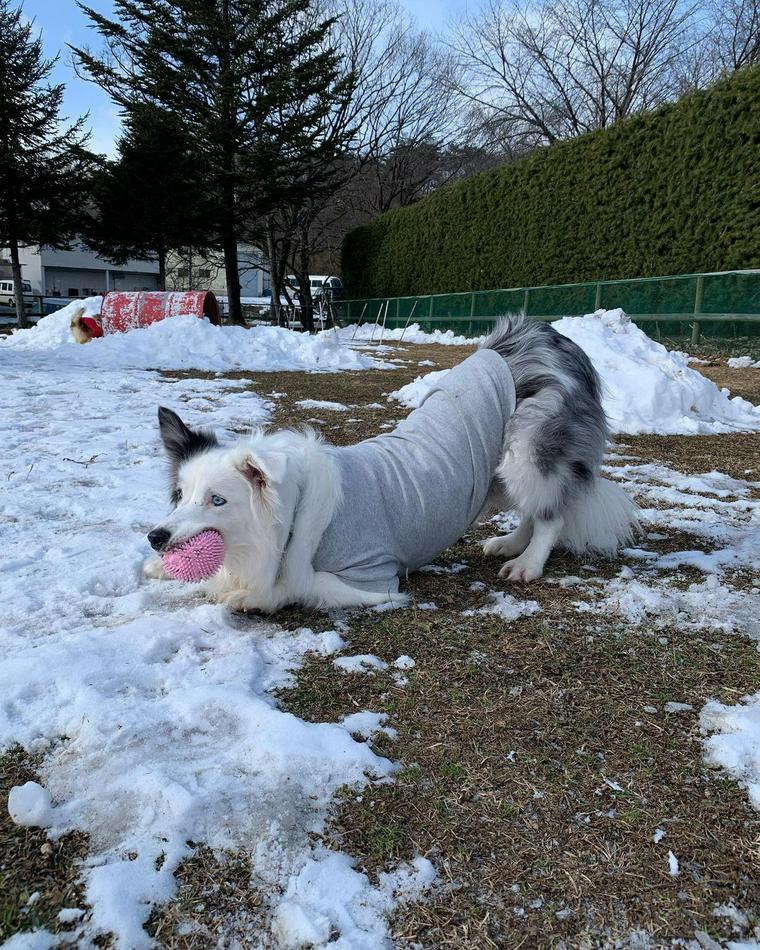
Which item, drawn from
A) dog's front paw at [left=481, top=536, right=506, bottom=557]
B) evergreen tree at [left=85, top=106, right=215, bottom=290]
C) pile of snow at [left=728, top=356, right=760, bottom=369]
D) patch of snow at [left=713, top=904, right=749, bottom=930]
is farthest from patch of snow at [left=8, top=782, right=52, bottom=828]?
evergreen tree at [left=85, top=106, right=215, bottom=290]

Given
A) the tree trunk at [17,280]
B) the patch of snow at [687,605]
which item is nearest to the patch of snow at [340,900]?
the patch of snow at [687,605]

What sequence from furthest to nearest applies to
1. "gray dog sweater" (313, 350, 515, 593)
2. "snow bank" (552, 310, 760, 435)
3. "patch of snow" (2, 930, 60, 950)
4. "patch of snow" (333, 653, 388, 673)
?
"snow bank" (552, 310, 760, 435) < "gray dog sweater" (313, 350, 515, 593) < "patch of snow" (333, 653, 388, 673) < "patch of snow" (2, 930, 60, 950)

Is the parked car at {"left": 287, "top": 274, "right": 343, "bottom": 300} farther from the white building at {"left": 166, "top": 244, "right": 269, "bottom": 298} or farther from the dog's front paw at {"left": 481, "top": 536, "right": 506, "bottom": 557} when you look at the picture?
the dog's front paw at {"left": 481, "top": 536, "right": 506, "bottom": 557}

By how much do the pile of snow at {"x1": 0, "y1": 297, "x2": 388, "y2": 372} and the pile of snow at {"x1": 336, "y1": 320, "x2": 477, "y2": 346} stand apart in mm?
7091

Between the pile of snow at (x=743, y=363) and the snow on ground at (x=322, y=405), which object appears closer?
the snow on ground at (x=322, y=405)

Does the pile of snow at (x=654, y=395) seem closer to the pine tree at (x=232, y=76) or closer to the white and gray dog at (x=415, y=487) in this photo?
the white and gray dog at (x=415, y=487)

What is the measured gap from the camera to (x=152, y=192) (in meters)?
26.1

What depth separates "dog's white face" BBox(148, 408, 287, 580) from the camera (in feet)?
8.95

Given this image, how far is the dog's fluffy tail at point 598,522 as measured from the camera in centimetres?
355

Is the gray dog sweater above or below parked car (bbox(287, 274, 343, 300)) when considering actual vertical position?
below

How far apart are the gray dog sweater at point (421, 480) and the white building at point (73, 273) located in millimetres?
55519

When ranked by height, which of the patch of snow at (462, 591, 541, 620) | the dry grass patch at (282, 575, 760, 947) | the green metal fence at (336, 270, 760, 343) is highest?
the green metal fence at (336, 270, 760, 343)

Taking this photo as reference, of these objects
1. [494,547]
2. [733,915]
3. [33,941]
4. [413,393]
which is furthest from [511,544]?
[413,393]

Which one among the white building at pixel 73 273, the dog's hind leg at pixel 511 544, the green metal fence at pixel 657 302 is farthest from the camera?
the white building at pixel 73 273
